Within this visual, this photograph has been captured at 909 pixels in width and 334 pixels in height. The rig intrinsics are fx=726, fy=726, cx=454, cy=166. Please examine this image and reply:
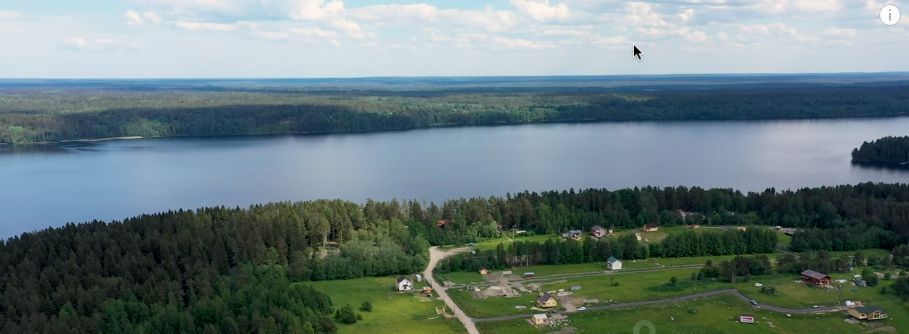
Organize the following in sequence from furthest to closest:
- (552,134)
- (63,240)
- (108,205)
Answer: (552,134), (108,205), (63,240)

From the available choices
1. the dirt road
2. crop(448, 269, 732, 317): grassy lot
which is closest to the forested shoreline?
the dirt road

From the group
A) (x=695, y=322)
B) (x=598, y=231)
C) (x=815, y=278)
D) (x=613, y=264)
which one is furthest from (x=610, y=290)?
(x=598, y=231)

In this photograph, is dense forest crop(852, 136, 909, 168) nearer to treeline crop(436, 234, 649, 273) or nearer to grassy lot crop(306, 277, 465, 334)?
treeline crop(436, 234, 649, 273)

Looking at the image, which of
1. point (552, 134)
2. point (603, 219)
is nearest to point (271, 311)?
point (603, 219)

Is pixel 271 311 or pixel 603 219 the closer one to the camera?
pixel 271 311

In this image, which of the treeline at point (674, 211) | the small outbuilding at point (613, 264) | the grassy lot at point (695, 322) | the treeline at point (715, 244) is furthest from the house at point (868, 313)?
the treeline at point (674, 211)

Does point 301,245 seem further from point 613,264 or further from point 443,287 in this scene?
point 613,264

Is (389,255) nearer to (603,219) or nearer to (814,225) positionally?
(603,219)
